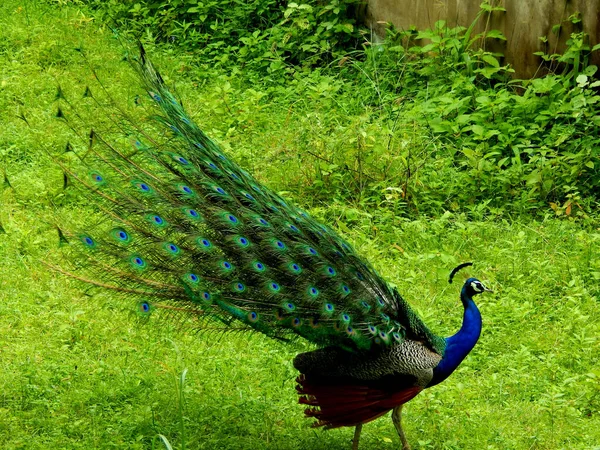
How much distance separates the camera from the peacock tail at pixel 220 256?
466cm

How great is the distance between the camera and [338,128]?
787 centimetres

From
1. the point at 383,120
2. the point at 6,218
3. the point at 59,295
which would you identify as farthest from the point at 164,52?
the point at 59,295

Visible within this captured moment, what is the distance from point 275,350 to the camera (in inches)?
233

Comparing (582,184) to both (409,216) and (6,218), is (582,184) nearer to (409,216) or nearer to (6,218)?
(409,216)

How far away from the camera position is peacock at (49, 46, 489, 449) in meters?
4.67

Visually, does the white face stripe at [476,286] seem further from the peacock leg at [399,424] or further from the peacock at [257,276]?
the peacock leg at [399,424]

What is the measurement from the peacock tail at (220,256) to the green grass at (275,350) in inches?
10.3

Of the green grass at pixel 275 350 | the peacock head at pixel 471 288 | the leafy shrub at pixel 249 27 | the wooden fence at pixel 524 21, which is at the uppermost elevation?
the wooden fence at pixel 524 21

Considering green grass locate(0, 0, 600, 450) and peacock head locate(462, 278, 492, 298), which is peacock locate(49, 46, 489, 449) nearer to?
peacock head locate(462, 278, 492, 298)

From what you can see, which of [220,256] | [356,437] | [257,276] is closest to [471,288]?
[356,437]

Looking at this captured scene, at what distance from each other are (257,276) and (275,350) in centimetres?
135

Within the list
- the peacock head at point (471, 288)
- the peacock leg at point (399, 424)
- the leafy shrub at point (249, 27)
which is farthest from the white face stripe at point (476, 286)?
the leafy shrub at point (249, 27)

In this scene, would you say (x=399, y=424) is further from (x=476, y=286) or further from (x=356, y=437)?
(x=476, y=286)

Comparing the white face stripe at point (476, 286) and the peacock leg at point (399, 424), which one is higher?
the white face stripe at point (476, 286)
